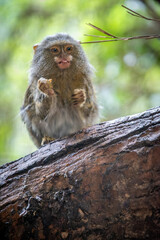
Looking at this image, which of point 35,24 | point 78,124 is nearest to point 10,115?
point 35,24

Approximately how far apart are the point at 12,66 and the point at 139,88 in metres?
2.62

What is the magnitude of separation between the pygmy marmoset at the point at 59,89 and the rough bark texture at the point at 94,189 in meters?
1.21

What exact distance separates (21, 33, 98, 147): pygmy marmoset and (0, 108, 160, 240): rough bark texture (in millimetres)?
1214

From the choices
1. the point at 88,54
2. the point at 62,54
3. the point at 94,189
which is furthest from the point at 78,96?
the point at 88,54

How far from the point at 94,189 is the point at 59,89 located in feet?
6.10

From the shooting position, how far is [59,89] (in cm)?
367

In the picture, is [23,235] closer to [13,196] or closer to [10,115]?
[13,196]

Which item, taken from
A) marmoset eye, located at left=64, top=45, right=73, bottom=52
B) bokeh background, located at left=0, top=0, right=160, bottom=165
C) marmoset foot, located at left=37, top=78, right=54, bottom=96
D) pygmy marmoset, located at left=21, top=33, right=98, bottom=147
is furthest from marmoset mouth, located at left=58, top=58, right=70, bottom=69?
bokeh background, located at left=0, top=0, right=160, bottom=165

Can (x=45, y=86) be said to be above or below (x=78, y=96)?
above

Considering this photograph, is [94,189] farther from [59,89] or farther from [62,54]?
[62,54]

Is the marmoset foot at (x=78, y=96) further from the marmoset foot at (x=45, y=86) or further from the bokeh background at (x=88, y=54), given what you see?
the bokeh background at (x=88, y=54)

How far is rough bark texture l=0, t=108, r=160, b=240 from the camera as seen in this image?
75.2 inches

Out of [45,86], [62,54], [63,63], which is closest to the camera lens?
[45,86]

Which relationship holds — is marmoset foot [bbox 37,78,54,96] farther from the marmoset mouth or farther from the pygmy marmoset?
the marmoset mouth
